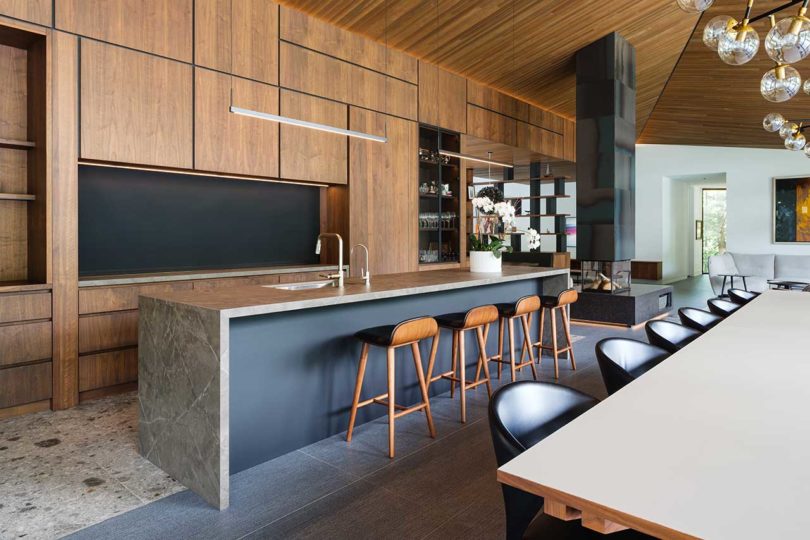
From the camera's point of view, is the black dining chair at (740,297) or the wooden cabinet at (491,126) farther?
the wooden cabinet at (491,126)

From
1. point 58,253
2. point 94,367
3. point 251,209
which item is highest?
point 251,209

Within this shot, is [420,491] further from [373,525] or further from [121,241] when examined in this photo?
[121,241]

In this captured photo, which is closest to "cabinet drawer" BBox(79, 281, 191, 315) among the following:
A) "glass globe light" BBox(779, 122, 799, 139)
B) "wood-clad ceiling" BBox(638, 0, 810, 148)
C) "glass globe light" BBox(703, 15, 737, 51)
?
"glass globe light" BBox(703, 15, 737, 51)

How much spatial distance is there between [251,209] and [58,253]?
2.00 metres

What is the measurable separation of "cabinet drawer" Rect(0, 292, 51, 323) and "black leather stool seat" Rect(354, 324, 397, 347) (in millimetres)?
2260

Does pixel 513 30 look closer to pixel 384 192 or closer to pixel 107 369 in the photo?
pixel 384 192

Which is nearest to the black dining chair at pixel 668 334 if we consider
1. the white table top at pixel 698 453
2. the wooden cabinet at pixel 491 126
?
the white table top at pixel 698 453

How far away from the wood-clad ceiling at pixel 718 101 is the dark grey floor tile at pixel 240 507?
678 centimetres

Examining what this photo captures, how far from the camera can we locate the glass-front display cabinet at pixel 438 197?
685 cm

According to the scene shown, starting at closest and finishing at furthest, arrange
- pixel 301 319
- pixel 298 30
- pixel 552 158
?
pixel 301 319 < pixel 298 30 < pixel 552 158

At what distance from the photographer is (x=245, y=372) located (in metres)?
2.80

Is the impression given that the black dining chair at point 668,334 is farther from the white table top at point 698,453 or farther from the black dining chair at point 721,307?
the black dining chair at point 721,307

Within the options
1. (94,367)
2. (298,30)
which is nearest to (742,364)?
(94,367)

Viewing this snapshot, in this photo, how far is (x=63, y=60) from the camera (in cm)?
368
